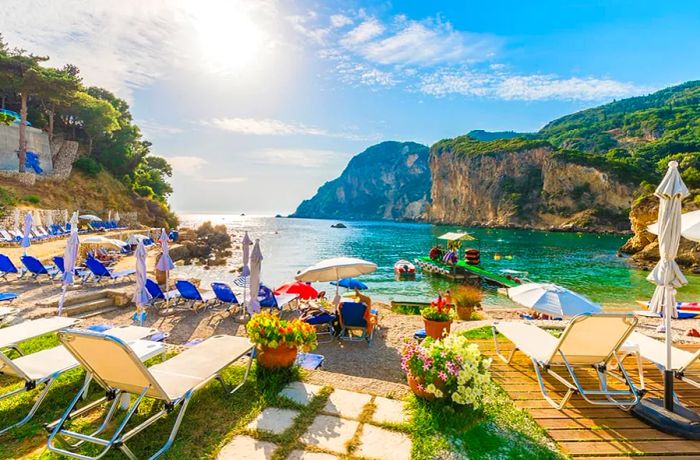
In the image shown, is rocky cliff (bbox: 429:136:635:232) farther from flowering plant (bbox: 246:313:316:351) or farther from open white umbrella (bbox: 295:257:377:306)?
flowering plant (bbox: 246:313:316:351)

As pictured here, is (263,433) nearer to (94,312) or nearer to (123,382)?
(123,382)

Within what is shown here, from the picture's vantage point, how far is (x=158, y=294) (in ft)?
32.3

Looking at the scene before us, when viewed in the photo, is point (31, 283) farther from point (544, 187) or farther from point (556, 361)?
point (544, 187)

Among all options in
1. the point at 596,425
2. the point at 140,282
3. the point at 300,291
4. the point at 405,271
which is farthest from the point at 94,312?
the point at 405,271

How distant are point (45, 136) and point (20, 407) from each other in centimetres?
4735

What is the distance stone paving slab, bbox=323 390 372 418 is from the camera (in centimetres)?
365

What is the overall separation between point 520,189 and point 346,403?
4241 inches

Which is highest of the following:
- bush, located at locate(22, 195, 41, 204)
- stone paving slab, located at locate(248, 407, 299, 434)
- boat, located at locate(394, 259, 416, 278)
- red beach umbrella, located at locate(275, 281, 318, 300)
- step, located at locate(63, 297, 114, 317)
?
bush, located at locate(22, 195, 41, 204)

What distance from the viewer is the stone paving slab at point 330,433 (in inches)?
121

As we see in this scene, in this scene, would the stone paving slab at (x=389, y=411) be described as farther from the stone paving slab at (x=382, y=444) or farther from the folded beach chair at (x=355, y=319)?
the folded beach chair at (x=355, y=319)

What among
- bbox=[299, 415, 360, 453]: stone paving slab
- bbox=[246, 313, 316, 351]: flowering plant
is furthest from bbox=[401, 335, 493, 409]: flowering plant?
bbox=[246, 313, 316, 351]: flowering plant

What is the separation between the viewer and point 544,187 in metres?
91.7

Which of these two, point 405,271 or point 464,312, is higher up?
point 464,312

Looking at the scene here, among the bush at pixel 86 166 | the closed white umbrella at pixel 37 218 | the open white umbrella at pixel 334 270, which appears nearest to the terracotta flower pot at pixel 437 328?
the open white umbrella at pixel 334 270
